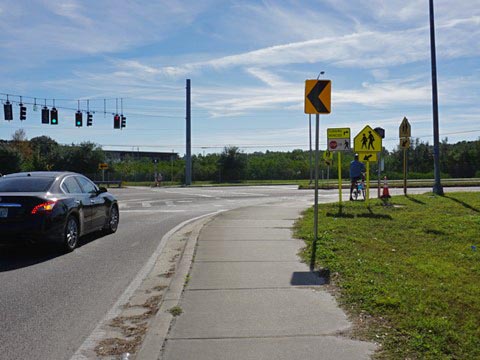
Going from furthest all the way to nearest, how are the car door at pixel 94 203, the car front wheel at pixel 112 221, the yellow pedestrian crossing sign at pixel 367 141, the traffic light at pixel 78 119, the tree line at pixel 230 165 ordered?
the tree line at pixel 230 165 < the traffic light at pixel 78 119 < the yellow pedestrian crossing sign at pixel 367 141 < the car front wheel at pixel 112 221 < the car door at pixel 94 203

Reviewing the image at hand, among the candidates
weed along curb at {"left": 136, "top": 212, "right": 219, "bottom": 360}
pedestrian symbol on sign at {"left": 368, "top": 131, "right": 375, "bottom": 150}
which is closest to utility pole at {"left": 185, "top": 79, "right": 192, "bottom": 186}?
pedestrian symbol on sign at {"left": 368, "top": 131, "right": 375, "bottom": 150}

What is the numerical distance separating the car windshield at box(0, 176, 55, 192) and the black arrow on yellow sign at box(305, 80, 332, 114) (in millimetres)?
4938

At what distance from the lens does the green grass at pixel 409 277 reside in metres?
4.54

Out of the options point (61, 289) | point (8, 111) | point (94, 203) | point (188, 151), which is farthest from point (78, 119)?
point (61, 289)

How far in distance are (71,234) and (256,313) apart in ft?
18.2

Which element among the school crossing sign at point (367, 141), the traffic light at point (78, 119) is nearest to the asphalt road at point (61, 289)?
the school crossing sign at point (367, 141)

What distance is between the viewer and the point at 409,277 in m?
6.82

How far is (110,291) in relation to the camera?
699cm

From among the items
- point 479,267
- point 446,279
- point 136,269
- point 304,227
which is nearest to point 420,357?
point 446,279

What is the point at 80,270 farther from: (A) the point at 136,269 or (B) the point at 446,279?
(B) the point at 446,279

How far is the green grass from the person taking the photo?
179 inches

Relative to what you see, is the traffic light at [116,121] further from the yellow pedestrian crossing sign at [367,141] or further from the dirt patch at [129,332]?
the dirt patch at [129,332]

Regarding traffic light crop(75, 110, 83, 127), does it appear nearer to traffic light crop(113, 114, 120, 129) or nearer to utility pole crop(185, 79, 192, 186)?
traffic light crop(113, 114, 120, 129)

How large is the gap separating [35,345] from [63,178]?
228 inches
